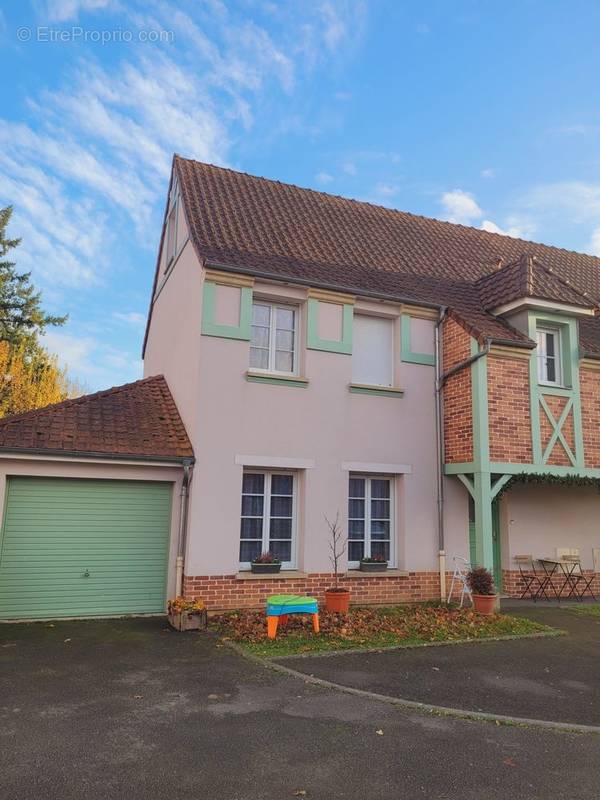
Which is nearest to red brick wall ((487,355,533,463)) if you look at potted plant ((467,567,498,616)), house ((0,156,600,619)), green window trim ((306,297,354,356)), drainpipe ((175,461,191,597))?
house ((0,156,600,619))

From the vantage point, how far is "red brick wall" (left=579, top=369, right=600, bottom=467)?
1099 centimetres

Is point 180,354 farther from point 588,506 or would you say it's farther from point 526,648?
point 588,506

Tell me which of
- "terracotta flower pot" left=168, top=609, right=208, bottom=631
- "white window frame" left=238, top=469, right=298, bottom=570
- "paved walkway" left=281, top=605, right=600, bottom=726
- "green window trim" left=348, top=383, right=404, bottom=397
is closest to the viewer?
"paved walkway" left=281, top=605, right=600, bottom=726

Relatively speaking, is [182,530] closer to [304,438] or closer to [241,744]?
[304,438]

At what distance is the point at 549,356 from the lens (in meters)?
11.4

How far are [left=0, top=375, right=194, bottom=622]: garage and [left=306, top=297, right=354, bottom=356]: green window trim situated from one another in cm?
287

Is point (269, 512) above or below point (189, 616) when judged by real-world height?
above

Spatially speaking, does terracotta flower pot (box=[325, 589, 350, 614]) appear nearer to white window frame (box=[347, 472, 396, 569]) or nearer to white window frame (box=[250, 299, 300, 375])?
white window frame (box=[347, 472, 396, 569])

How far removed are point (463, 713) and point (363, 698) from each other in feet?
3.24

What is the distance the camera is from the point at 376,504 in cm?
1095

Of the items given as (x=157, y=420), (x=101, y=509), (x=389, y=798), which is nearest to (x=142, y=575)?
(x=101, y=509)

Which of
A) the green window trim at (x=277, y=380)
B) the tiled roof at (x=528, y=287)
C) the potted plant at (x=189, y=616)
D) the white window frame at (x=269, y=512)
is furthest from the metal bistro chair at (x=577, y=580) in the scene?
the potted plant at (x=189, y=616)

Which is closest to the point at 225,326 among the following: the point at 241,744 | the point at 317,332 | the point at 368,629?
the point at 317,332

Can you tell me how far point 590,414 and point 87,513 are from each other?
944 centimetres
